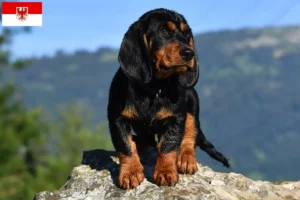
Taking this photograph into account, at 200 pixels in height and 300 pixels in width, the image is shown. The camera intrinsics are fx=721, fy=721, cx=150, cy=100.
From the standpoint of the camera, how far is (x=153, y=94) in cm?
814

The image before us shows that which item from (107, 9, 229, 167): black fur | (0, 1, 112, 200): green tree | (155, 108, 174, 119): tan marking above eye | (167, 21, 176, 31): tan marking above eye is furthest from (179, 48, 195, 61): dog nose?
(0, 1, 112, 200): green tree

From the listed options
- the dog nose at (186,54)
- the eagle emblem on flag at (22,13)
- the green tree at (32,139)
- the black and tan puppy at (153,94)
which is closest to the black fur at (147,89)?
the black and tan puppy at (153,94)

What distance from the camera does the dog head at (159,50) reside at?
7.68 m

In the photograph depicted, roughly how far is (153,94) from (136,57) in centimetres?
47

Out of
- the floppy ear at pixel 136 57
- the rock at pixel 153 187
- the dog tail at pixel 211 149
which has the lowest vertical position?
the rock at pixel 153 187

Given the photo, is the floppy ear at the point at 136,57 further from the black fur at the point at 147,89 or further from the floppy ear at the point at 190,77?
→ the floppy ear at the point at 190,77

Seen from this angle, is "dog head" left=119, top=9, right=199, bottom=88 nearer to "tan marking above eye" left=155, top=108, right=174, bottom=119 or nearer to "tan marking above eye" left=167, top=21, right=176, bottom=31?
"tan marking above eye" left=167, top=21, right=176, bottom=31

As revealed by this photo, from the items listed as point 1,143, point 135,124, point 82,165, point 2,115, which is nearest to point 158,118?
point 135,124

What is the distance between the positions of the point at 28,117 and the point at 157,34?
5966 cm

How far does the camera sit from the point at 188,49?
25.1 ft

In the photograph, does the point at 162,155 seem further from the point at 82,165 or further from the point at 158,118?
the point at 82,165

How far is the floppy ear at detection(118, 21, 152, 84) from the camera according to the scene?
794 centimetres

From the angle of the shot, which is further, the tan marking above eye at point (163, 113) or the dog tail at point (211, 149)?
the dog tail at point (211, 149)

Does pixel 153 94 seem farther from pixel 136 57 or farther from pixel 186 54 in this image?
pixel 186 54
